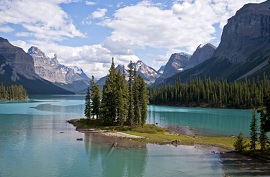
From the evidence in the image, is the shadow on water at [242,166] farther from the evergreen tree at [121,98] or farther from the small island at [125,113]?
the evergreen tree at [121,98]

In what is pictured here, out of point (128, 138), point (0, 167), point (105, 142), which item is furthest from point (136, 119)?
point (0, 167)


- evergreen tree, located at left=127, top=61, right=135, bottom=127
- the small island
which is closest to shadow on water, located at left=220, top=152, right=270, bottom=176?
the small island

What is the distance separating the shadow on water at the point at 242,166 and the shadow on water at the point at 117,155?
1468cm

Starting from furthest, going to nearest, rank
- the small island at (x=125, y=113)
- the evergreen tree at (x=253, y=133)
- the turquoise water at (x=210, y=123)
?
the turquoise water at (x=210, y=123) → the small island at (x=125, y=113) → the evergreen tree at (x=253, y=133)

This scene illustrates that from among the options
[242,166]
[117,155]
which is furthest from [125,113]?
[242,166]

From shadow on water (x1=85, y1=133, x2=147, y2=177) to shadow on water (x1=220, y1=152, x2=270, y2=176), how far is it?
14682mm

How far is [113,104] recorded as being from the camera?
10325 cm

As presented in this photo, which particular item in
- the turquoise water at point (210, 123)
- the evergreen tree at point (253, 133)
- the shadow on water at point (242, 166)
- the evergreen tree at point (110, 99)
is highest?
the evergreen tree at point (110, 99)

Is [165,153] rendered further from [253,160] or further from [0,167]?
[0,167]

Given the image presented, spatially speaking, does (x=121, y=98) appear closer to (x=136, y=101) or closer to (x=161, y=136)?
(x=136, y=101)

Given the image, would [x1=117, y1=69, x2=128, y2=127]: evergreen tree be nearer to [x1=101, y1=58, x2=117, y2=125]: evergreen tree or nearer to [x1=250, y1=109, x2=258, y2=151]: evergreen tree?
[x1=101, y1=58, x2=117, y2=125]: evergreen tree

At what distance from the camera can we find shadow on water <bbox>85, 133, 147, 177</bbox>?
52878mm

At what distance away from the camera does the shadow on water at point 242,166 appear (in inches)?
1960

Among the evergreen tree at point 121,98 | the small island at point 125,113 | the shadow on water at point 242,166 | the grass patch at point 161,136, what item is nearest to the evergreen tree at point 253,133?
the shadow on water at point 242,166
